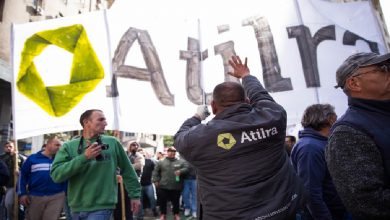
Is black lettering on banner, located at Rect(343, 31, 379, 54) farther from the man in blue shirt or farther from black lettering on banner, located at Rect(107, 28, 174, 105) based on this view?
the man in blue shirt

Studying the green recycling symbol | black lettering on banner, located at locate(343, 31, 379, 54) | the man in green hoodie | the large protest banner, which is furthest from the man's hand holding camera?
black lettering on banner, located at locate(343, 31, 379, 54)

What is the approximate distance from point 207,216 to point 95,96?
3.64 m

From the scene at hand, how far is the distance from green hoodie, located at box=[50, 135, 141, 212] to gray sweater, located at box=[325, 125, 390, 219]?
257 cm

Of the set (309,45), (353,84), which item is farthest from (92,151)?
(309,45)

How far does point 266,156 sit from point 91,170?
2182 millimetres

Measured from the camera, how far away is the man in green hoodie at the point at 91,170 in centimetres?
389

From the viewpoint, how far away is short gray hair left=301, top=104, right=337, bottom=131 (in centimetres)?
331

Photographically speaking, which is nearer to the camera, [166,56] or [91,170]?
[91,170]

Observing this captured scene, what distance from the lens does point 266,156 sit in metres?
2.39

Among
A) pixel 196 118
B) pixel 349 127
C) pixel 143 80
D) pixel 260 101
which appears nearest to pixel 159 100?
pixel 143 80

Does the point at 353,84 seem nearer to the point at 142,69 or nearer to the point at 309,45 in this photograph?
the point at 309,45

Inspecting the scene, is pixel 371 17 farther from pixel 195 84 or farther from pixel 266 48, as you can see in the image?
pixel 195 84

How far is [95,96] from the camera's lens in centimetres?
571

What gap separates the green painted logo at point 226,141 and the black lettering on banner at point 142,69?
3176 mm
